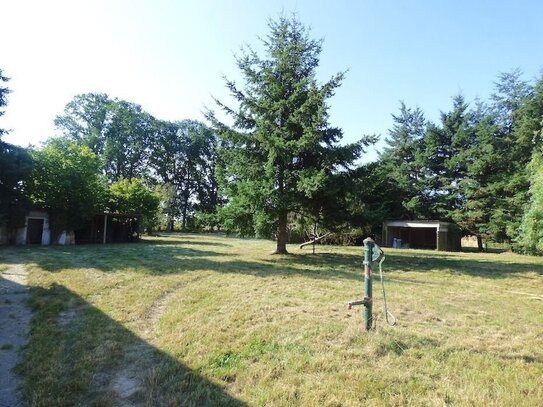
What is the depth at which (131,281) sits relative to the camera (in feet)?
32.1

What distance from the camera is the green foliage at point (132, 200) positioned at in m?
29.9

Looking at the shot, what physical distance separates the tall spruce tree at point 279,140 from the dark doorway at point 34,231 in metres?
13.7

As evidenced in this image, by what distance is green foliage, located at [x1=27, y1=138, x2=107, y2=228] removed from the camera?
75.5ft

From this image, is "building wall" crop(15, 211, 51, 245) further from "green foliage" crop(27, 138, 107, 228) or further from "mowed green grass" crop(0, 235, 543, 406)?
"mowed green grass" crop(0, 235, 543, 406)

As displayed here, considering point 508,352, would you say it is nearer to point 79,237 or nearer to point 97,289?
point 97,289

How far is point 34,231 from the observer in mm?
23094

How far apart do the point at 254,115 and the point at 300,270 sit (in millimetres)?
8321

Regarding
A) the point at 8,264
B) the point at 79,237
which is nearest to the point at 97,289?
the point at 8,264

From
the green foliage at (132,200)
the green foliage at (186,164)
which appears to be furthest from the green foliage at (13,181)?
the green foliage at (186,164)

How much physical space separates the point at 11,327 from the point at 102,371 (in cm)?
289

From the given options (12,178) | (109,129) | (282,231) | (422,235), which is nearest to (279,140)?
(282,231)

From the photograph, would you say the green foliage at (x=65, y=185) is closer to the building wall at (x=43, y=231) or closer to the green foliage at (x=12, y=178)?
the building wall at (x=43, y=231)

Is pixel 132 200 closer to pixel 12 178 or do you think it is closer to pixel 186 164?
pixel 12 178

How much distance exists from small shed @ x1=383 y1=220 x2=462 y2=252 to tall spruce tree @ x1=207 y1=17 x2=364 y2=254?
16692 mm
